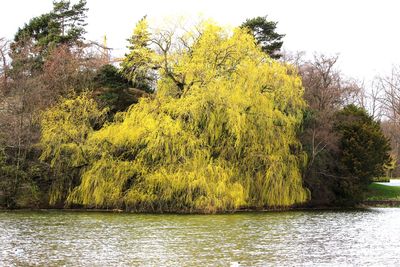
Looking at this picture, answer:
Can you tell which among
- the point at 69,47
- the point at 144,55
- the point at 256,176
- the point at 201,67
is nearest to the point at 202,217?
the point at 256,176

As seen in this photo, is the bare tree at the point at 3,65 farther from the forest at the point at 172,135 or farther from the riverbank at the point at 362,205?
the riverbank at the point at 362,205

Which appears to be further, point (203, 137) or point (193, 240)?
point (203, 137)

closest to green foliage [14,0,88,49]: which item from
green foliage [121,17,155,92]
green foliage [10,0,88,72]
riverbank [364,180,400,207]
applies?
green foliage [10,0,88,72]

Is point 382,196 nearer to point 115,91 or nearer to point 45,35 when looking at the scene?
point 115,91

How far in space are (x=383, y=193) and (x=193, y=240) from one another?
32.1m

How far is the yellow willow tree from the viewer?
33219mm

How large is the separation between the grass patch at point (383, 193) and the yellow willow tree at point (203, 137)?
13340 millimetres

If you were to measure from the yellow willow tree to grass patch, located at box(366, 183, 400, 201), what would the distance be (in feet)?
43.8

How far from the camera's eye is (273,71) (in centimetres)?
3688

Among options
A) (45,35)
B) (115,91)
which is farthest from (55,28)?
(115,91)

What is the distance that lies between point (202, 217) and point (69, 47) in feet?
91.1

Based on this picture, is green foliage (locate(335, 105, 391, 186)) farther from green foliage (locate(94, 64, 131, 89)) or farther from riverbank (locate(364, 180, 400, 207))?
green foliage (locate(94, 64, 131, 89))

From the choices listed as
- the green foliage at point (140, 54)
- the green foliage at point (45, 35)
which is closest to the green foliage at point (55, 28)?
the green foliage at point (45, 35)

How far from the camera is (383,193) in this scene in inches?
1955
